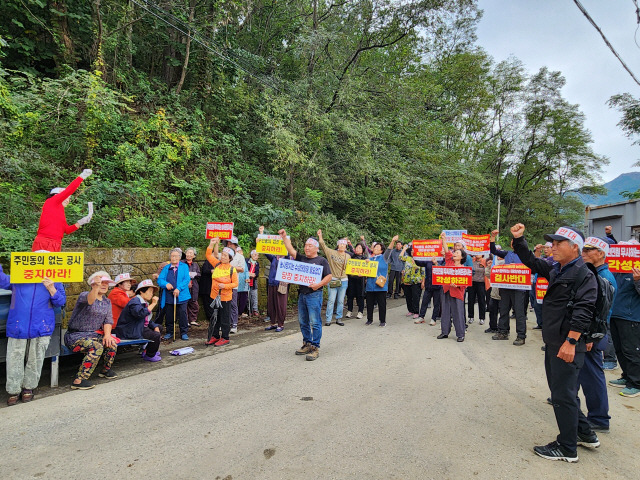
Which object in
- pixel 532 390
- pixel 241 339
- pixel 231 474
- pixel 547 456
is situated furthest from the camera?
pixel 241 339

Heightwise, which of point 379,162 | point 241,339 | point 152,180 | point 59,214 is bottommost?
point 241,339

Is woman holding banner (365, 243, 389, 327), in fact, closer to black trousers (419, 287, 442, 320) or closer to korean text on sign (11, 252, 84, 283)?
Answer: black trousers (419, 287, 442, 320)

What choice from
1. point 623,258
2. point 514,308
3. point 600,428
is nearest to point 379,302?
point 514,308

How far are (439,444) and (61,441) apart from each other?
3640 mm

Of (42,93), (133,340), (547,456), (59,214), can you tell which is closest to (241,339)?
(133,340)

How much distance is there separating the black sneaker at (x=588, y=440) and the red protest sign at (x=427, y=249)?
22.5 ft

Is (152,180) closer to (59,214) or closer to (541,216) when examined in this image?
(59,214)

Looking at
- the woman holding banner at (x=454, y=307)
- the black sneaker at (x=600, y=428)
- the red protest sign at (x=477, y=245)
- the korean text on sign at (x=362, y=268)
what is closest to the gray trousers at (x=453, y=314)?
the woman holding banner at (x=454, y=307)

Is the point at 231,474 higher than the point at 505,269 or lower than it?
lower

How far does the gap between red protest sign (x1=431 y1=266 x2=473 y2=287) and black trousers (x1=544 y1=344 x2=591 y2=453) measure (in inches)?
187

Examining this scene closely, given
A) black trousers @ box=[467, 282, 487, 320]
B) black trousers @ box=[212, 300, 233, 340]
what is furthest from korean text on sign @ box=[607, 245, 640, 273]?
black trousers @ box=[212, 300, 233, 340]

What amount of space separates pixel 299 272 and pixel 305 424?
316cm

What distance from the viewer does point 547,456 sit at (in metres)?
3.45

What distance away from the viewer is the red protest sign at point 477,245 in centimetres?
964
